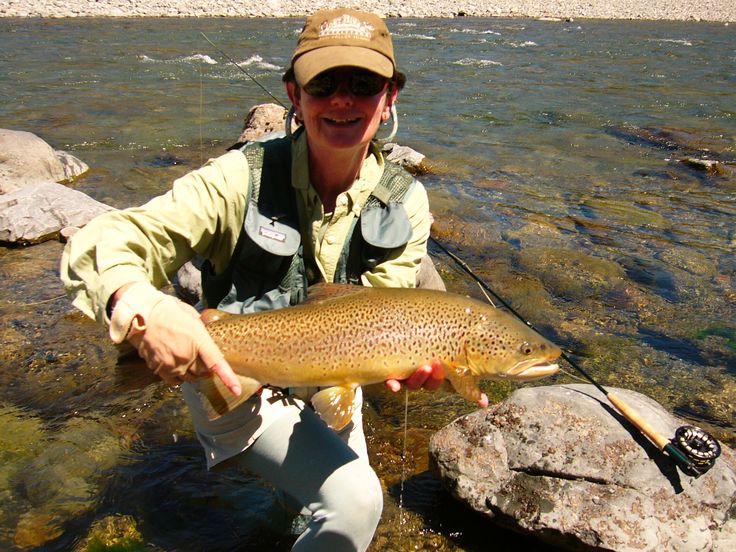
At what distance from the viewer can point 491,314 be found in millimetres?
2713

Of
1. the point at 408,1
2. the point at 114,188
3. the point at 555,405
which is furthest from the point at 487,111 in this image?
the point at 408,1

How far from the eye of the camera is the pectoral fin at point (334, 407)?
7.99 ft

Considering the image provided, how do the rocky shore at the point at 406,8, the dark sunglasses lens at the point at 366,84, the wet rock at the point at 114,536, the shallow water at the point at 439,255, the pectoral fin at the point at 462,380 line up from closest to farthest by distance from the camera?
1. the dark sunglasses lens at the point at 366,84
2. the pectoral fin at the point at 462,380
3. the wet rock at the point at 114,536
4. the shallow water at the point at 439,255
5. the rocky shore at the point at 406,8

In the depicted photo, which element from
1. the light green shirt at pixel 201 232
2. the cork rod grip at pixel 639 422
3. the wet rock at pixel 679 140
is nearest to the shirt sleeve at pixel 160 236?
the light green shirt at pixel 201 232

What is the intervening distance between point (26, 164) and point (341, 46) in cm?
680

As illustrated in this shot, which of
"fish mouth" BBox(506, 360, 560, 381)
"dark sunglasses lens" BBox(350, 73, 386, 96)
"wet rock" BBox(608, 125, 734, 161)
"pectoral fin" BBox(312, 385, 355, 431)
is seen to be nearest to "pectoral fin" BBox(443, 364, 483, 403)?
"fish mouth" BBox(506, 360, 560, 381)

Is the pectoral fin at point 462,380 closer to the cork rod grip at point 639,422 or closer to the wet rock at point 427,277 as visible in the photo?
the cork rod grip at point 639,422

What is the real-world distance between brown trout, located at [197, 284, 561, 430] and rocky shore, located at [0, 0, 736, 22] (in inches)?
1264

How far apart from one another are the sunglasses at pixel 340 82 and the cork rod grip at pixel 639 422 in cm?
194

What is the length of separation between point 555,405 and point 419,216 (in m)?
1.23

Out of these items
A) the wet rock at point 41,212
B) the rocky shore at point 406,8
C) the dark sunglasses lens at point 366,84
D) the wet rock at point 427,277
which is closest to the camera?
the dark sunglasses lens at point 366,84

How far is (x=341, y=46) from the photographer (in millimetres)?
2412

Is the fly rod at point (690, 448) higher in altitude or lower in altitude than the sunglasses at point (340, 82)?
lower

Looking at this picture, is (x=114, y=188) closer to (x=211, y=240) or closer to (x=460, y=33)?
(x=211, y=240)
